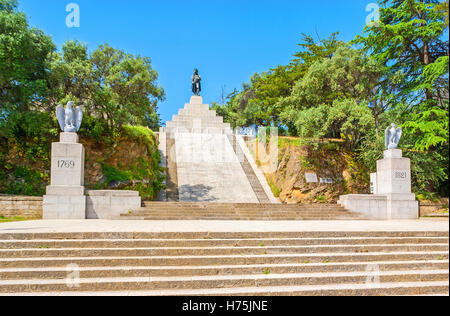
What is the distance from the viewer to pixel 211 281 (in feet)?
18.4

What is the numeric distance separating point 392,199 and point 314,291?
10628 millimetres

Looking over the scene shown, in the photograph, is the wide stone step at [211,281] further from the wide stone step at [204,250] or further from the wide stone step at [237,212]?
the wide stone step at [237,212]

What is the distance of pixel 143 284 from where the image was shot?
5.53m

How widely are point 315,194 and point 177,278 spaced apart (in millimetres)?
14366

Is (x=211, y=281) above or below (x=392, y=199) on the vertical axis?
below

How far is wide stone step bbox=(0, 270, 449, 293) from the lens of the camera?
17.9 feet

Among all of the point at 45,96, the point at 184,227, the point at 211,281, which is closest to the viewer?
the point at 211,281

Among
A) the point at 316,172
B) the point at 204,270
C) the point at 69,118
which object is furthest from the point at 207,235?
the point at 316,172

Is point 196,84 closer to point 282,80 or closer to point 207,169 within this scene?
point 282,80

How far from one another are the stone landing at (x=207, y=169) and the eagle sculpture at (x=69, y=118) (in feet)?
24.3

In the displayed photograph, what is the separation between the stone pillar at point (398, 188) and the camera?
46.8 feet

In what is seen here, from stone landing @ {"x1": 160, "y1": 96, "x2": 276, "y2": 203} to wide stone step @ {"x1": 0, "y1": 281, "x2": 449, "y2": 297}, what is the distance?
493 inches
